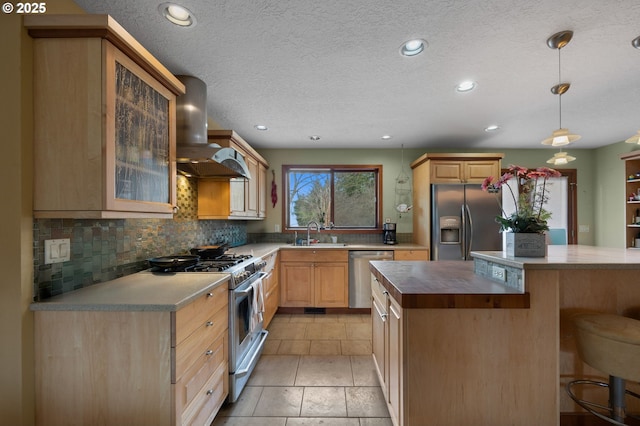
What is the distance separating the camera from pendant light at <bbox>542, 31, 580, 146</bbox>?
1.73 meters

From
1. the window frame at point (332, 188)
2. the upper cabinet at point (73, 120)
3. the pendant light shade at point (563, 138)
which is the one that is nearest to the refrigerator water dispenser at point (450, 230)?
the window frame at point (332, 188)

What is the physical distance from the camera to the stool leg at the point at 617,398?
1446 millimetres

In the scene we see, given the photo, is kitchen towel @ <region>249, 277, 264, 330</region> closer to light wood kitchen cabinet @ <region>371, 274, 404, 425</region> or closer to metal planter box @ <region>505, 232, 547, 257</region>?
light wood kitchen cabinet @ <region>371, 274, 404, 425</region>

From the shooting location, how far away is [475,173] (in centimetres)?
385

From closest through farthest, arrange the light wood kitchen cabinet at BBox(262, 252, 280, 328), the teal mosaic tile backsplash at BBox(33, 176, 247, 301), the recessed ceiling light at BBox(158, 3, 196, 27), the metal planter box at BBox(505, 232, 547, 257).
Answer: the teal mosaic tile backsplash at BBox(33, 176, 247, 301), the recessed ceiling light at BBox(158, 3, 196, 27), the metal planter box at BBox(505, 232, 547, 257), the light wood kitchen cabinet at BBox(262, 252, 280, 328)

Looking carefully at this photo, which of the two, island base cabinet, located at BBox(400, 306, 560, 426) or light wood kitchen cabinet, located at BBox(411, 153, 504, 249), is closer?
island base cabinet, located at BBox(400, 306, 560, 426)

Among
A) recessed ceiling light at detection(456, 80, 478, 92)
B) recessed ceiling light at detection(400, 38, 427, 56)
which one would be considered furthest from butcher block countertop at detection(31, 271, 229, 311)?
recessed ceiling light at detection(456, 80, 478, 92)

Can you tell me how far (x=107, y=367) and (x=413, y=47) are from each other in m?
2.48

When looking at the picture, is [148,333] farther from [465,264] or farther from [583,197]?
[583,197]

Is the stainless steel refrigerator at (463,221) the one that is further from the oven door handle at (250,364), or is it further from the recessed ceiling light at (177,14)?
the recessed ceiling light at (177,14)

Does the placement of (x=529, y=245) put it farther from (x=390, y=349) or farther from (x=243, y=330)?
(x=243, y=330)

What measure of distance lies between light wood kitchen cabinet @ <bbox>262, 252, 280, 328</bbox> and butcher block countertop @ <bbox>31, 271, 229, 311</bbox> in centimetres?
125

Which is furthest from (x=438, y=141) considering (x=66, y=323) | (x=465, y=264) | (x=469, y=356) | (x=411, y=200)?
(x=66, y=323)

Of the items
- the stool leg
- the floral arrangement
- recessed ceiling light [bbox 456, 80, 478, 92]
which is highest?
recessed ceiling light [bbox 456, 80, 478, 92]
